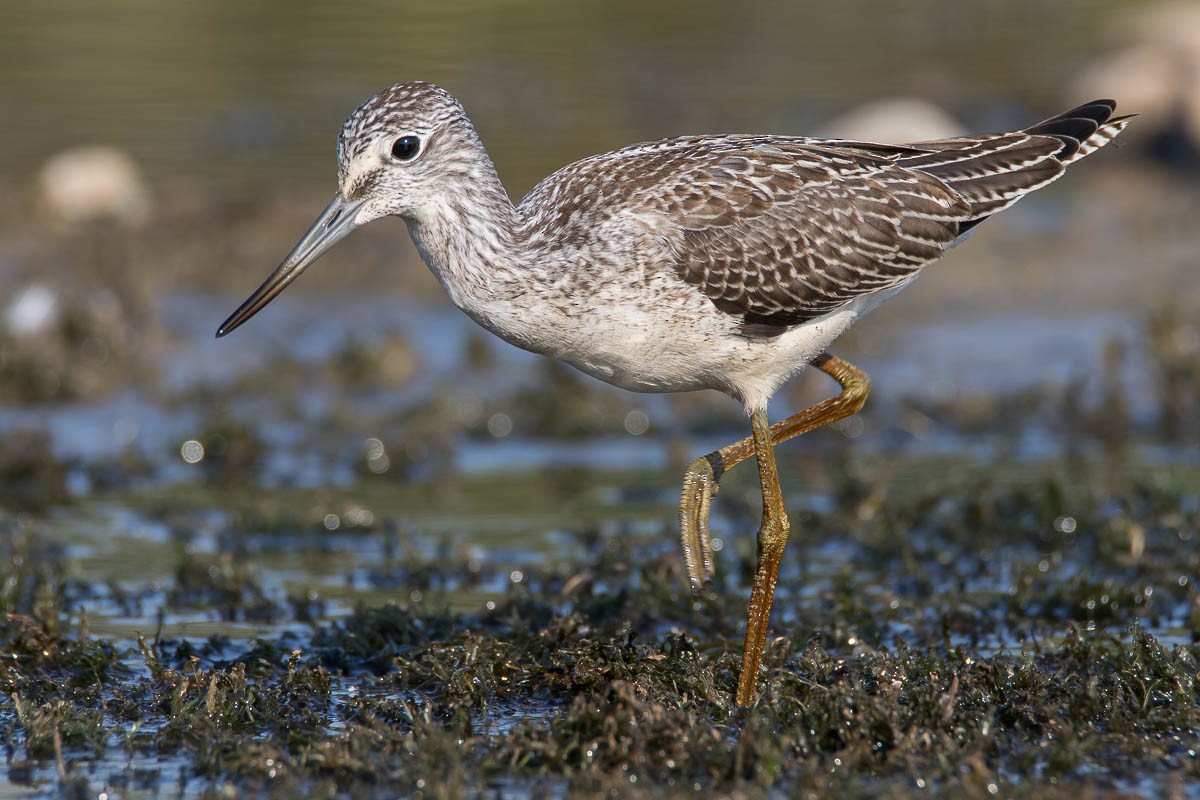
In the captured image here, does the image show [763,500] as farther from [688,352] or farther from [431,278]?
[431,278]

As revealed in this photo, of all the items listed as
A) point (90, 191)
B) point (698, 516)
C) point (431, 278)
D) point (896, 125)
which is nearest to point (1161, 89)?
point (896, 125)

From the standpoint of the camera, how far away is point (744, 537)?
9.17m

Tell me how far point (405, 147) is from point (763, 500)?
7.73 feet

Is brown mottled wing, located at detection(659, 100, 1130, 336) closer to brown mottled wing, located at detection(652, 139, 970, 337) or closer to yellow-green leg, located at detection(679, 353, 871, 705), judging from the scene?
brown mottled wing, located at detection(652, 139, 970, 337)

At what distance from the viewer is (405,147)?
6742 millimetres

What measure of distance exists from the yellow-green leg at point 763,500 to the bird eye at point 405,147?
1865 millimetres

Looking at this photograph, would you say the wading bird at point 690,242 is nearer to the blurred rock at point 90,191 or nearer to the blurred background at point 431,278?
the blurred background at point 431,278

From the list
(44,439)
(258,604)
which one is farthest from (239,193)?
(258,604)

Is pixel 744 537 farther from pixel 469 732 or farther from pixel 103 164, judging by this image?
pixel 103 164

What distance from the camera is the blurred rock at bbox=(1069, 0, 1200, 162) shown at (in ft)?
53.8

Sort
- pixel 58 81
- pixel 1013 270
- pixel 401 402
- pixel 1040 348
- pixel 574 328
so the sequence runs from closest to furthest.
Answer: pixel 574 328, pixel 401 402, pixel 1040 348, pixel 1013 270, pixel 58 81

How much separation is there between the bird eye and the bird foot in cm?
193

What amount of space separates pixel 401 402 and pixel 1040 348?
5.08m

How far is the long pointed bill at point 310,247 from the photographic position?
22.1 feet
